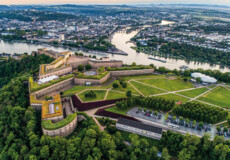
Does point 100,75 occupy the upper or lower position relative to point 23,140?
upper

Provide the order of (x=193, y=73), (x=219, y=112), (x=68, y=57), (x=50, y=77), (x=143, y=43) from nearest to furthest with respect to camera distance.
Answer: (x=219, y=112) < (x=50, y=77) < (x=193, y=73) < (x=68, y=57) < (x=143, y=43)

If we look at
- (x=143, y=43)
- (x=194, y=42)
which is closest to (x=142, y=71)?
(x=143, y=43)

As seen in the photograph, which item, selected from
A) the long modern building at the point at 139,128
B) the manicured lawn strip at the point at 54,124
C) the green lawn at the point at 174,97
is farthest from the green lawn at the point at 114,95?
the manicured lawn strip at the point at 54,124

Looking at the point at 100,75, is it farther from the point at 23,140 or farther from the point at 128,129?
the point at 23,140

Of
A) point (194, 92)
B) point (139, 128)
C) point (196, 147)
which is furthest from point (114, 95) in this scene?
point (194, 92)

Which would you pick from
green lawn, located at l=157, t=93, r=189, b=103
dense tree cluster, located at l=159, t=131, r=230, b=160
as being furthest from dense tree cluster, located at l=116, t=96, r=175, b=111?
dense tree cluster, located at l=159, t=131, r=230, b=160
